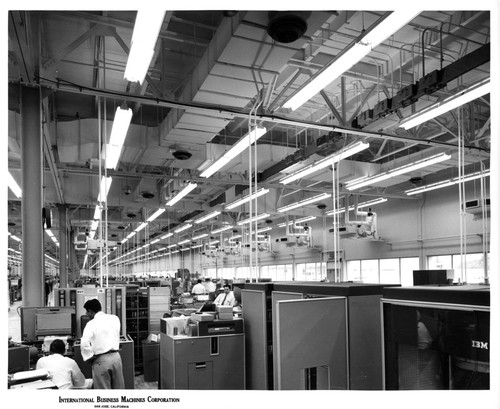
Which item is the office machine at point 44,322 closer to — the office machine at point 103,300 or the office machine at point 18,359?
the office machine at point 103,300

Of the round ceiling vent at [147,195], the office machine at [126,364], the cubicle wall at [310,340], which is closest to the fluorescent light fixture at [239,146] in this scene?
the cubicle wall at [310,340]

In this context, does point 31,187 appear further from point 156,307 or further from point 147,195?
point 147,195

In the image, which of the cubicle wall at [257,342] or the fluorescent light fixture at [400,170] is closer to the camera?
the cubicle wall at [257,342]

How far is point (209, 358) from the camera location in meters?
4.71

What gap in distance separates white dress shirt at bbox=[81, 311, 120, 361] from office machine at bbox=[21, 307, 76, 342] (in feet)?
2.41

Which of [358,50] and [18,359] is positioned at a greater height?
[358,50]

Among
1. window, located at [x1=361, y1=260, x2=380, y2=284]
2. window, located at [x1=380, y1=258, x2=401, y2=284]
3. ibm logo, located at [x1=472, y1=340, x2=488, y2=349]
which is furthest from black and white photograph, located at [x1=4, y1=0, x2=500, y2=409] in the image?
window, located at [x1=361, y1=260, x2=380, y2=284]

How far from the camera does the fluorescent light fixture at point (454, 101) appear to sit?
4.61m

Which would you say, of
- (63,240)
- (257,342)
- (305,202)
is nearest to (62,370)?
(257,342)

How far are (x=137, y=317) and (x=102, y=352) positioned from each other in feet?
9.87

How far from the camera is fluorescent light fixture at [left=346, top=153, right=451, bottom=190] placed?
286 inches

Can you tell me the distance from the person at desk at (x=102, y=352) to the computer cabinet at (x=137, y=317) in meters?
2.89
